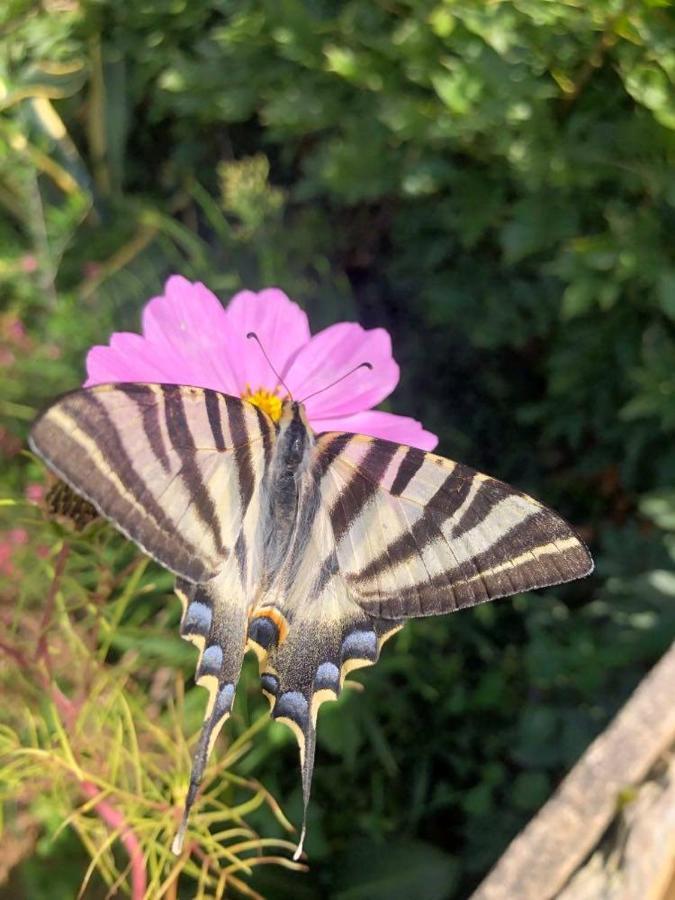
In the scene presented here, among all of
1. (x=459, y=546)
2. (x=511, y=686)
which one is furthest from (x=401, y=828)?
(x=459, y=546)

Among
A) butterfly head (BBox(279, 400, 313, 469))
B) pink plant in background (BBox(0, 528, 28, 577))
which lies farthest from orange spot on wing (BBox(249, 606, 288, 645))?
pink plant in background (BBox(0, 528, 28, 577))

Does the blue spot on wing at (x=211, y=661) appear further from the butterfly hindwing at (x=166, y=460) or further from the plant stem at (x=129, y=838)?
the plant stem at (x=129, y=838)

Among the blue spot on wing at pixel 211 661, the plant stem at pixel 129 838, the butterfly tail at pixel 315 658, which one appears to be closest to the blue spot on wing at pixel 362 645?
the butterfly tail at pixel 315 658

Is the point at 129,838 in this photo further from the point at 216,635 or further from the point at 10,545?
the point at 10,545

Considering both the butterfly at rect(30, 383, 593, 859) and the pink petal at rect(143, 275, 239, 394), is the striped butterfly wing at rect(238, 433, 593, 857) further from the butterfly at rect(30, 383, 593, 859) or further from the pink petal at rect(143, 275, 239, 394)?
the pink petal at rect(143, 275, 239, 394)

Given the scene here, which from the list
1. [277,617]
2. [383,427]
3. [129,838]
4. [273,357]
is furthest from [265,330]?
[129,838]

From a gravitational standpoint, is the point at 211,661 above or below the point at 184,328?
below
